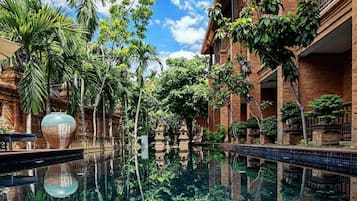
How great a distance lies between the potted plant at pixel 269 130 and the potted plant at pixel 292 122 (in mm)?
1588

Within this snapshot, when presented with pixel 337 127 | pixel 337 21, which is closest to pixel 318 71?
pixel 337 21

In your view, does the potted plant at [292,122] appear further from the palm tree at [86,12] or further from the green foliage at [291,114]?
the palm tree at [86,12]

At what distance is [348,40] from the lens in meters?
10.5

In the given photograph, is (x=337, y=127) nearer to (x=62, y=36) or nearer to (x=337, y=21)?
(x=337, y=21)

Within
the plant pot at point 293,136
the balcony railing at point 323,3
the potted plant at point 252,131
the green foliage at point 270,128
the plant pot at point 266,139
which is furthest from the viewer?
the potted plant at point 252,131

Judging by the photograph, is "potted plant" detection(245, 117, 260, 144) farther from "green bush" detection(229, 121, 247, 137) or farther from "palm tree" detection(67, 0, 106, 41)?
"palm tree" detection(67, 0, 106, 41)

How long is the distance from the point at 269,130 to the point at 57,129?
700 centimetres

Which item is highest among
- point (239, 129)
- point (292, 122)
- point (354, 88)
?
point (354, 88)

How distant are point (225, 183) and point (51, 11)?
7.44 meters

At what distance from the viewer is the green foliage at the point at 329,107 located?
809 cm

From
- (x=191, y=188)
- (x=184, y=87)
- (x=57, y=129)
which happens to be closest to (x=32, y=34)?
(x=57, y=129)

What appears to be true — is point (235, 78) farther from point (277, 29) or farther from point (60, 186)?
point (60, 186)

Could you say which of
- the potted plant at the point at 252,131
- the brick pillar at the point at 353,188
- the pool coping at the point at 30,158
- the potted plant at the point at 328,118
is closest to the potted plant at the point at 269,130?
the potted plant at the point at 252,131

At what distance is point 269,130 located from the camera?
1295 centimetres
